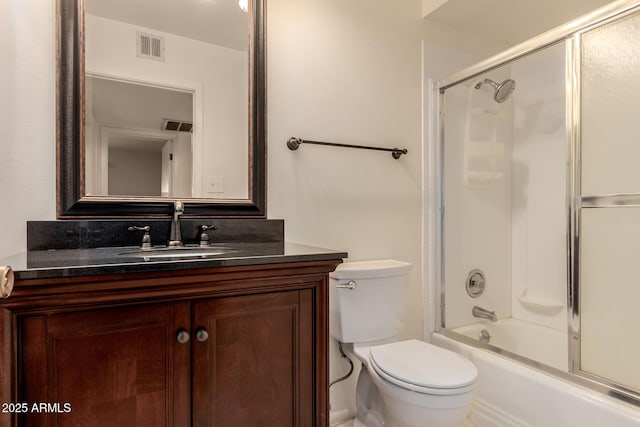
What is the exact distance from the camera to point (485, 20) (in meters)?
2.08

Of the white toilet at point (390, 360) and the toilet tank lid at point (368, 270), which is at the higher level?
the toilet tank lid at point (368, 270)

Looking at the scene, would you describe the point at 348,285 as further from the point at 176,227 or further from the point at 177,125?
the point at 177,125

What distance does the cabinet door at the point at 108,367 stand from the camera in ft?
2.50

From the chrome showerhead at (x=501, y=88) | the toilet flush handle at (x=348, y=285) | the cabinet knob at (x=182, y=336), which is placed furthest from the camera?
the chrome showerhead at (x=501, y=88)

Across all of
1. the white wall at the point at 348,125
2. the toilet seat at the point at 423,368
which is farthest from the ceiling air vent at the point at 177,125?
the toilet seat at the point at 423,368

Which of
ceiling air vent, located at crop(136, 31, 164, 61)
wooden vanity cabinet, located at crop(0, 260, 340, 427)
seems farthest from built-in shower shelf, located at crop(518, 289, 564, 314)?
ceiling air vent, located at crop(136, 31, 164, 61)

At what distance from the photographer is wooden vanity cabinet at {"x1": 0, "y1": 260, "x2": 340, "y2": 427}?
0.77 metres

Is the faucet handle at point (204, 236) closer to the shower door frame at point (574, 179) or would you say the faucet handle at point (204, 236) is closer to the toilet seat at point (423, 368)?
the toilet seat at point (423, 368)

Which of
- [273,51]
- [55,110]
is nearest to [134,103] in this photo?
[55,110]

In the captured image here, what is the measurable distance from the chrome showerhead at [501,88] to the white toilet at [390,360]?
1.20 metres

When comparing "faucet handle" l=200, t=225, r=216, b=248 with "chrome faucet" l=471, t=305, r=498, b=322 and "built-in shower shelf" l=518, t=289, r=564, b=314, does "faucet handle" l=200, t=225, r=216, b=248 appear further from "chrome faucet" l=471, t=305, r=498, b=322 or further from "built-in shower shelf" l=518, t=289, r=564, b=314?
"built-in shower shelf" l=518, t=289, r=564, b=314

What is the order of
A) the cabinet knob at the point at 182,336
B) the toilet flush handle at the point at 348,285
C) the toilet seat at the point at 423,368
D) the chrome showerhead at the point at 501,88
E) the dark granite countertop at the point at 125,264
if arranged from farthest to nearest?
the chrome showerhead at the point at 501,88, the toilet flush handle at the point at 348,285, the toilet seat at the point at 423,368, the cabinet knob at the point at 182,336, the dark granite countertop at the point at 125,264

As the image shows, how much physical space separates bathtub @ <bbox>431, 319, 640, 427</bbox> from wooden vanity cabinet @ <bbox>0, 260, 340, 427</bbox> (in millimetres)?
984

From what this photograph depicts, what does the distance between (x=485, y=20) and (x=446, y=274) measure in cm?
151
